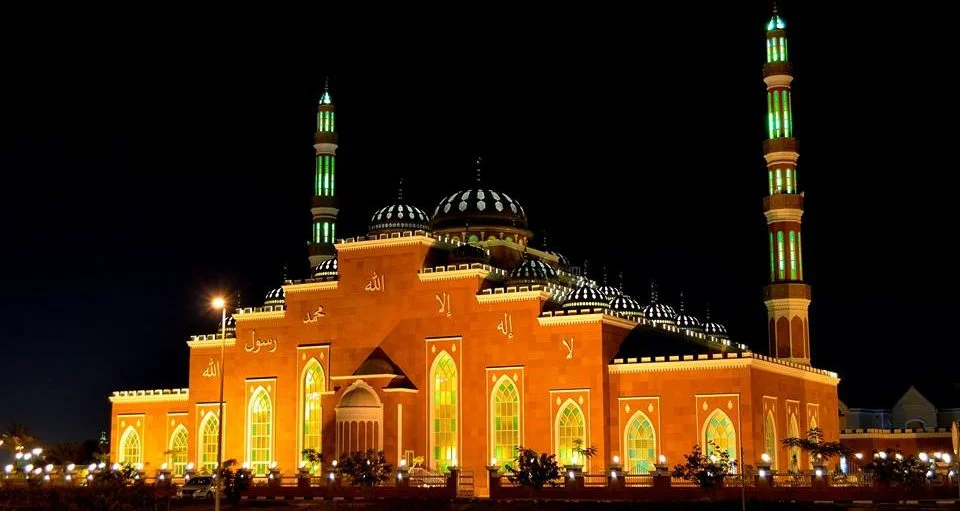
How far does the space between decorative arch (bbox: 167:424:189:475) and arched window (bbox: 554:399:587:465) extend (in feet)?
59.1

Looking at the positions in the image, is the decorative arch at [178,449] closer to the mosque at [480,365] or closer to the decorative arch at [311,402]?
the mosque at [480,365]

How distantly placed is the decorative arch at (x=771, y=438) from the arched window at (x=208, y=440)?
23009mm

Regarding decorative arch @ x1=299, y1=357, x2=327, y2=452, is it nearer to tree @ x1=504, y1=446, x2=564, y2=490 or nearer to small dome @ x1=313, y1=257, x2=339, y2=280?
small dome @ x1=313, y1=257, x2=339, y2=280

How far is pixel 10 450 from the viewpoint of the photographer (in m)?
62.3

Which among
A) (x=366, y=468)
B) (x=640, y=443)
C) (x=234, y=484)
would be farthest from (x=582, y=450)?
(x=234, y=484)

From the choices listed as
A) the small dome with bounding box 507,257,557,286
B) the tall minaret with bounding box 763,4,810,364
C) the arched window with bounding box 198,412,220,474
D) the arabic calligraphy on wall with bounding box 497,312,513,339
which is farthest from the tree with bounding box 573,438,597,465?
the arched window with bounding box 198,412,220,474

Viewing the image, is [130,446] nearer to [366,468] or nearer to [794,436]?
[366,468]

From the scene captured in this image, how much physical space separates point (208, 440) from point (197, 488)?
9.49 meters

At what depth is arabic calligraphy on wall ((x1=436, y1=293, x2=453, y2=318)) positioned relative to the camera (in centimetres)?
4912

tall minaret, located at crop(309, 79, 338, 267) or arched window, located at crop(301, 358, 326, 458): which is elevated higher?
tall minaret, located at crop(309, 79, 338, 267)

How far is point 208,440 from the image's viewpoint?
2140 inches

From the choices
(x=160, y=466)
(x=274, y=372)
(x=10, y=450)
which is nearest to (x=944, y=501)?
(x=274, y=372)

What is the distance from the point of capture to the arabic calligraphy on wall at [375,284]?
50.7 metres

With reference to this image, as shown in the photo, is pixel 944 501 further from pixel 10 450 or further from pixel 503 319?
pixel 10 450
